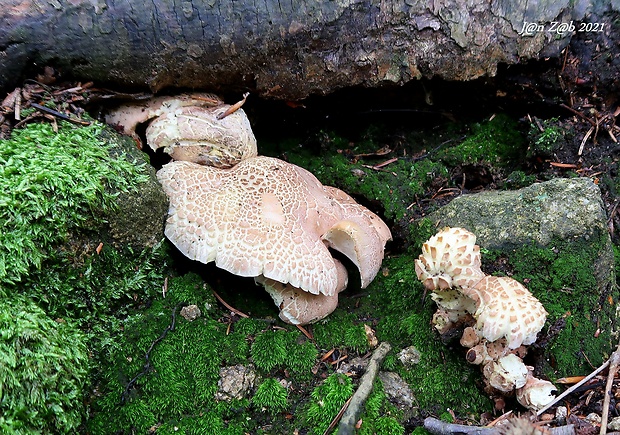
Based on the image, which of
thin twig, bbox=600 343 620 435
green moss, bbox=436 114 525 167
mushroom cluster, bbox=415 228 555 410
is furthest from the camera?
green moss, bbox=436 114 525 167

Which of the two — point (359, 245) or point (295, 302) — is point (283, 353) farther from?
point (359, 245)

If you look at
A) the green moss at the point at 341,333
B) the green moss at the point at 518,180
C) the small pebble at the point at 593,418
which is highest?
the green moss at the point at 518,180

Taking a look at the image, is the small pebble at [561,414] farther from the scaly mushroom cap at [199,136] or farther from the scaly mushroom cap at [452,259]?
the scaly mushroom cap at [199,136]

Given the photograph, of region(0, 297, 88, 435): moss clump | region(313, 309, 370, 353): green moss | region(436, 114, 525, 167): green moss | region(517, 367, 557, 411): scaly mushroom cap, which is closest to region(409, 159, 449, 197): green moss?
region(436, 114, 525, 167): green moss

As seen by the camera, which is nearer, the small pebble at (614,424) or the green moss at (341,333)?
the small pebble at (614,424)

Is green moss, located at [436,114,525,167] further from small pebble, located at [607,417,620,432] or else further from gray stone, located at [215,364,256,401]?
gray stone, located at [215,364,256,401]

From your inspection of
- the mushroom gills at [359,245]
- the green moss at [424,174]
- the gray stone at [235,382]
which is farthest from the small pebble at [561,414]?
the green moss at [424,174]
